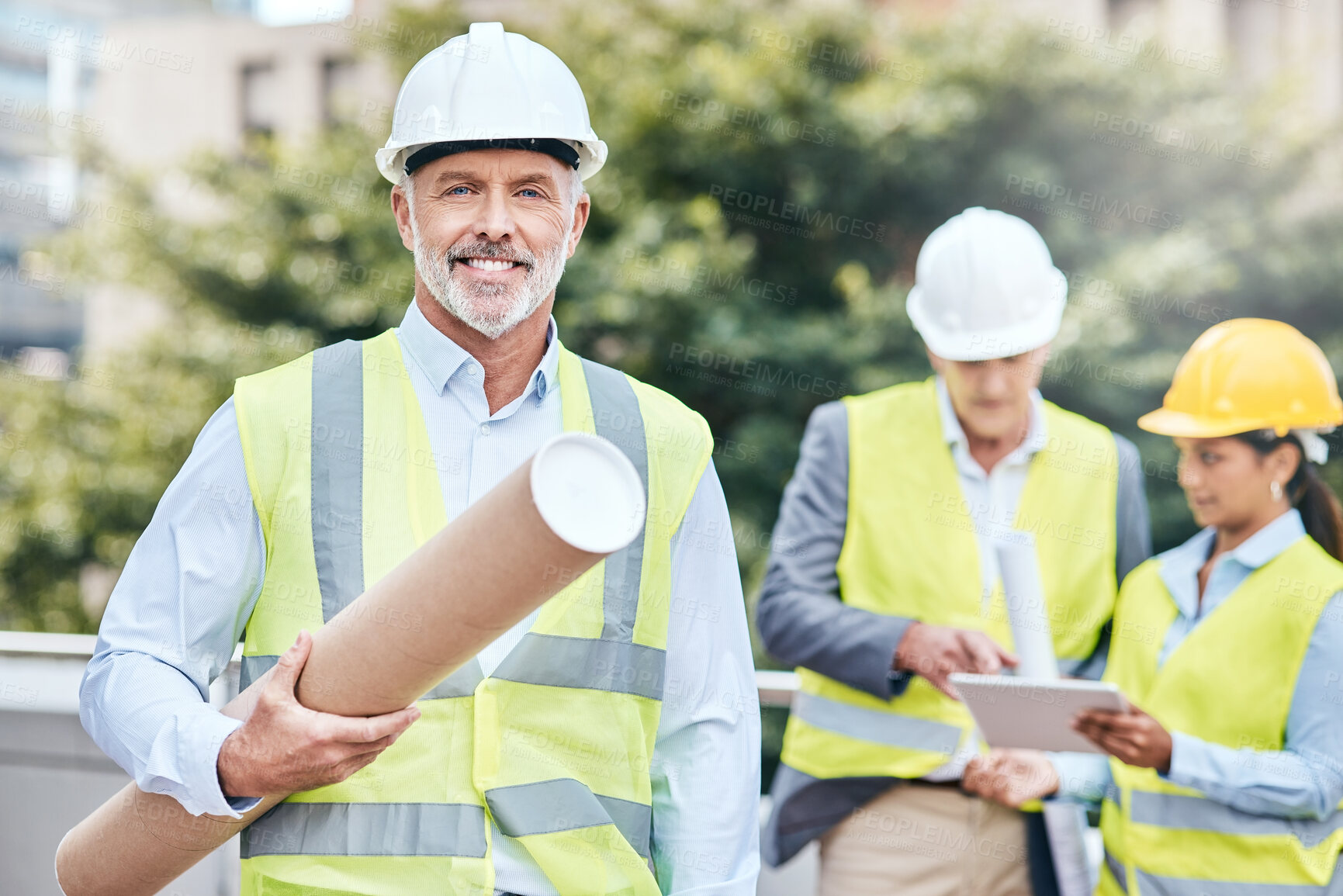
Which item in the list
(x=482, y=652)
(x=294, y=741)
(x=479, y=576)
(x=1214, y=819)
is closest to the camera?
(x=479, y=576)

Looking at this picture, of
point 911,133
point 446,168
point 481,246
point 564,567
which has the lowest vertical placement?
point 564,567

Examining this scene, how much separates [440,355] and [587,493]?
2.07 ft

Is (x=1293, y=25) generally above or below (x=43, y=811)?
above

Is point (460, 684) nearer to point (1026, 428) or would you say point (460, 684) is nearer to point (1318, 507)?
point (1026, 428)

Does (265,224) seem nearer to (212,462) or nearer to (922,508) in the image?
(922,508)

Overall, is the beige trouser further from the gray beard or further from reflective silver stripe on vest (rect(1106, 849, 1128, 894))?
the gray beard

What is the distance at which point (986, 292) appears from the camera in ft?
10.7

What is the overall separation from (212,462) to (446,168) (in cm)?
55

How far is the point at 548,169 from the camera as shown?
196 centimetres

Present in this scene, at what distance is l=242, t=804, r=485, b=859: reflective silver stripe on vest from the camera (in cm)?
171

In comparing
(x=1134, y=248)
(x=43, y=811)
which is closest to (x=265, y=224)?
(x=1134, y=248)

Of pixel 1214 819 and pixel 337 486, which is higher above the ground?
pixel 337 486

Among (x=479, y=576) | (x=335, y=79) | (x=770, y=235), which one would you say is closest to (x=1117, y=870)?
(x=479, y=576)

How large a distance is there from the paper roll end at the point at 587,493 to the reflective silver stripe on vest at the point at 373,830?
571 millimetres
